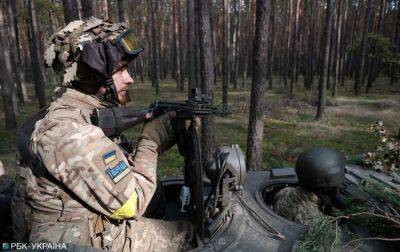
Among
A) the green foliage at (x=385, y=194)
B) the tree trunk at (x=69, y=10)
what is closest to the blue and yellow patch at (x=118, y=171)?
the green foliage at (x=385, y=194)

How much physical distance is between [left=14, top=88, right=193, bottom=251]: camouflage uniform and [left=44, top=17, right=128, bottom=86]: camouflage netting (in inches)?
8.8

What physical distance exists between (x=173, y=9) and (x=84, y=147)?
32.3 metres

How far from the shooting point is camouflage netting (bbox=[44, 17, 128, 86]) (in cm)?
274

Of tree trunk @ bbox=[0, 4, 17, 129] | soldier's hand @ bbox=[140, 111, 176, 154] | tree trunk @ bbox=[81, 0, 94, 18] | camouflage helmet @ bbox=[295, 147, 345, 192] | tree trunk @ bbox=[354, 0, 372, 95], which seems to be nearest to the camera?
soldier's hand @ bbox=[140, 111, 176, 154]

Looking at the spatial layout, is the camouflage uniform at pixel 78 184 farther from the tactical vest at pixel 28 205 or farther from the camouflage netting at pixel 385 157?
the camouflage netting at pixel 385 157

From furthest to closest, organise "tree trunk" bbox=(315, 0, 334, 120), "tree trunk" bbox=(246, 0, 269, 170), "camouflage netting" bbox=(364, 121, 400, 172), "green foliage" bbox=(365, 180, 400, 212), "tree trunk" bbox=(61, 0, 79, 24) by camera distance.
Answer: "tree trunk" bbox=(315, 0, 334, 120)
"tree trunk" bbox=(246, 0, 269, 170)
"tree trunk" bbox=(61, 0, 79, 24)
"camouflage netting" bbox=(364, 121, 400, 172)
"green foliage" bbox=(365, 180, 400, 212)

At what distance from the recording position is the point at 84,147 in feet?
7.59

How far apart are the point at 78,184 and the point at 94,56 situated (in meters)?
1.05

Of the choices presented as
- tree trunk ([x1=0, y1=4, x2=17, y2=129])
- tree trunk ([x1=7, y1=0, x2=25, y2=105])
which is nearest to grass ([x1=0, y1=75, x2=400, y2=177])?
tree trunk ([x1=0, y1=4, x2=17, y2=129])

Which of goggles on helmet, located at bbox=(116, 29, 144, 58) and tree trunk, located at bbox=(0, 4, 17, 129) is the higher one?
goggles on helmet, located at bbox=(116, 29, 144, 58)

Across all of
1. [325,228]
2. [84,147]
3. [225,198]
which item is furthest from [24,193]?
[325,228]

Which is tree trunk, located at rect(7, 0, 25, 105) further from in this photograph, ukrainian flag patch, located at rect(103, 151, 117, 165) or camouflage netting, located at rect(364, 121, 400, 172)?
camouflage netting, located at rect(364, 121, 400, 172)

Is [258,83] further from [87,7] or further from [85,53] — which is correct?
[85,53]

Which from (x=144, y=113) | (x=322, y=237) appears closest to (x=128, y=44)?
(x=144, y=113)
